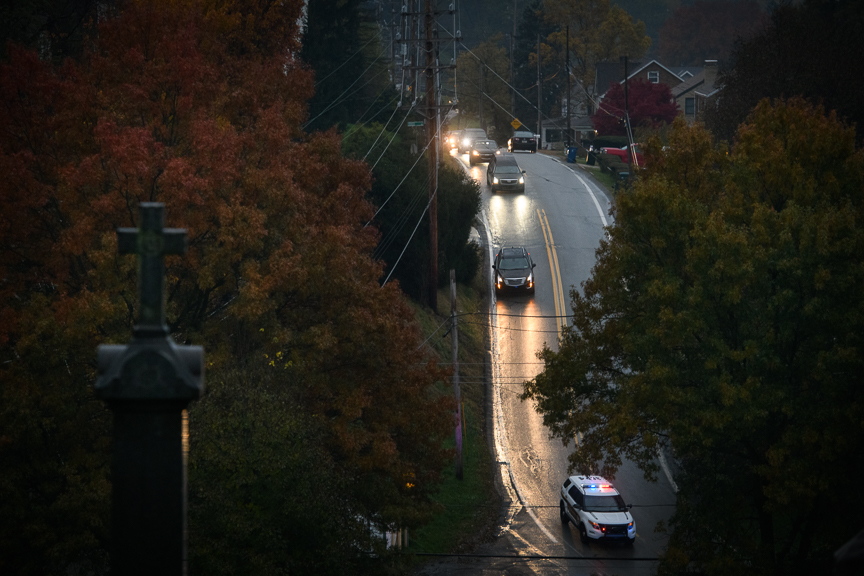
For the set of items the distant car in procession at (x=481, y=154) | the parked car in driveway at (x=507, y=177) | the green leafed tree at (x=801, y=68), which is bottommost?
the parked car in driveway at (x=507, y=177)

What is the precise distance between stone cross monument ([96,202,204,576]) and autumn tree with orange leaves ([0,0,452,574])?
9.87 meters

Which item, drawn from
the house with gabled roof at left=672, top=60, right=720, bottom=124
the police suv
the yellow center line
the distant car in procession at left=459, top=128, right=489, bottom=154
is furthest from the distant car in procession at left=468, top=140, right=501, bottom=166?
the police suv

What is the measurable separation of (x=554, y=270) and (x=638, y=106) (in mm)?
38701

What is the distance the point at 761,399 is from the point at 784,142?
292 inches

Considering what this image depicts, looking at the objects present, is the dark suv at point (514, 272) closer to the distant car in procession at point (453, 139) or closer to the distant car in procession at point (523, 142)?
the distant car in procession at point (453, 139)

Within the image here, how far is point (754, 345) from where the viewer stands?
17.4 m

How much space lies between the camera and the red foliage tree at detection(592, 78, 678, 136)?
254ft

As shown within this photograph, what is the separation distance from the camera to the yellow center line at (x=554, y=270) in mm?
39875

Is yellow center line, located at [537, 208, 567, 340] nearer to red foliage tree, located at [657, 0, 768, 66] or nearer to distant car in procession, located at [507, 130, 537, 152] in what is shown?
distant car in procession, located at [507, 130, 537, 152]

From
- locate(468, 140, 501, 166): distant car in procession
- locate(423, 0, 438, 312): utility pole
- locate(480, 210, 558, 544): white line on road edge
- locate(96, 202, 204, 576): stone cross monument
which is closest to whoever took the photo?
locate(96, 202, 204, 576): stone cross monument

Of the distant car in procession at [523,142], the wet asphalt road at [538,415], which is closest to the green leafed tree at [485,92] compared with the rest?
the distant car in procession at [523,142]

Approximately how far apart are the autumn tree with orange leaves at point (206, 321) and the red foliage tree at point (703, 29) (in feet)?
408

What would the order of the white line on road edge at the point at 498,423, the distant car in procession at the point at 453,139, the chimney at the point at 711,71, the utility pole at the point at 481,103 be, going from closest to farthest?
the white line on road edge at the point at 498,423, the distant car in procession at the point at 453,139, the chimney at the point at 711,71, the utility pole at the point at 481,103

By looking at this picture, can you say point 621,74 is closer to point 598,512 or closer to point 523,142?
point 523,142
